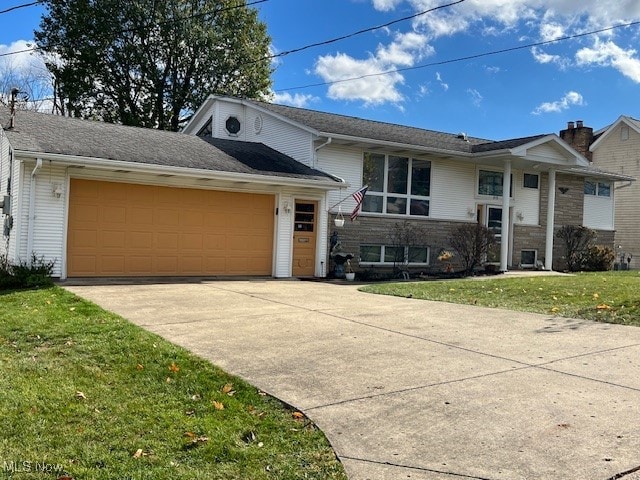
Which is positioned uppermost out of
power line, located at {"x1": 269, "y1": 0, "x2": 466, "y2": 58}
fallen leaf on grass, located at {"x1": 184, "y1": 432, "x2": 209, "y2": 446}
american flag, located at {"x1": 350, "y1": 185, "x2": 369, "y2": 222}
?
power line, located at {"x1": 269, "y1": 0, "x2": 466, "y2": 58}

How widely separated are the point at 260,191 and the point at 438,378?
31.9 ft

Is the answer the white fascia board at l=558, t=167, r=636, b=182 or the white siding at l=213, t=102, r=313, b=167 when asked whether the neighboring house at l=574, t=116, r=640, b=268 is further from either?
the white siding at l=213, t=102, r=313, b=167

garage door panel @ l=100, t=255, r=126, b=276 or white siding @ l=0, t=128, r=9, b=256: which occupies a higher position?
white siding @ l=0, t=128, r=9, b=256

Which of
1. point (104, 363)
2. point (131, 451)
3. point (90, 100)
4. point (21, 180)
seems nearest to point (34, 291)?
point (21, 180)

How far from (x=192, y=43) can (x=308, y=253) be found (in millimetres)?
18742

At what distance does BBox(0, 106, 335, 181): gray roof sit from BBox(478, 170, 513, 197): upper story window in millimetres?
6010

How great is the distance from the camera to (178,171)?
39.8ft

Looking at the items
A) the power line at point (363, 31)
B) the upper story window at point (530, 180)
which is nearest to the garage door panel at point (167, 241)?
the power line at point (363, 31)

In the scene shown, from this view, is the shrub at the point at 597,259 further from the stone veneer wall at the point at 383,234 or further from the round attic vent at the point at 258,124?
the round attic vent at the point at 258,124

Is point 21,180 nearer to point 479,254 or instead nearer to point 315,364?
point 315,364

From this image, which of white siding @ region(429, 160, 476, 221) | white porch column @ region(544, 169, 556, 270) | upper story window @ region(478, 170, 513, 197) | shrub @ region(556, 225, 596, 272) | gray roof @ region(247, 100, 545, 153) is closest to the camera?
gray roof @ region(247, 100, 545, 153)

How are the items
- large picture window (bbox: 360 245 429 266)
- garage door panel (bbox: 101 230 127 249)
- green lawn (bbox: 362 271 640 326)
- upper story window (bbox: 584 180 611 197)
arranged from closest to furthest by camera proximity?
green lawn (bbox: 362 271 640 326) → garage door panel (bbox: 101 230 127 249) → large picture window (bbox: 360 245 429 266) → upper story window (bbox: 584 180 611 197)

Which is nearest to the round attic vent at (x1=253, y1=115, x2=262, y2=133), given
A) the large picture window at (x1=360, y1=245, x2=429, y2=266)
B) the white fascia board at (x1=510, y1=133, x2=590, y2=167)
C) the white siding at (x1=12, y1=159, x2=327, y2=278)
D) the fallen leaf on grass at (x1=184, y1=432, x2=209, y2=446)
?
the large picture window at (x1=360, y1=245, x2=429, y2=266)

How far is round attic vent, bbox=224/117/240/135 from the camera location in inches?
726
